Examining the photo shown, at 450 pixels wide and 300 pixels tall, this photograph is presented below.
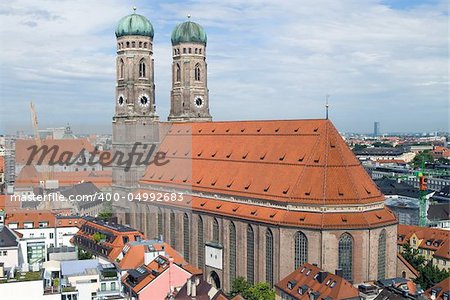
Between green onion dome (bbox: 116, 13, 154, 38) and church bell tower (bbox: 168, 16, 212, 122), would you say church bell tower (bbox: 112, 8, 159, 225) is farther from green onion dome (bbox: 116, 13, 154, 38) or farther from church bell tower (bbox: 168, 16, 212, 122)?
church bell tower (bbox: 168, 16, 212, 122)

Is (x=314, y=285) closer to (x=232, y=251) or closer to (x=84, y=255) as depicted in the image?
(x=232, y=251)

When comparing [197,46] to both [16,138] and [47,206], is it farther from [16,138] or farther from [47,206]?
[16,138]

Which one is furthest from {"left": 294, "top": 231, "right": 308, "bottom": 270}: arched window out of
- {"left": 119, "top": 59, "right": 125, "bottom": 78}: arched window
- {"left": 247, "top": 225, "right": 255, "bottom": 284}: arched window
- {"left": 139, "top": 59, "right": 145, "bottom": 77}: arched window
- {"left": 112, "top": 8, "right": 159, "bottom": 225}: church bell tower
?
{"left": 119, "top": 59, "right": 125, "bottom": 78}: arched window

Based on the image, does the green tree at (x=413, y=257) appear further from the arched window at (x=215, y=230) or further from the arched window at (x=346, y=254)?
the arched window at (x=215, y=230)

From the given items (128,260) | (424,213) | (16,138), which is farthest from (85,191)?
(424,213)

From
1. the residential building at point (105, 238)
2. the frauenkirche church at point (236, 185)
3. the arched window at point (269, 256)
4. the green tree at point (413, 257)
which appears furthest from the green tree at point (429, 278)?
the residential building at point (105, 238)

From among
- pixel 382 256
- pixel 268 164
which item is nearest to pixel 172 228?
pixel 268 164
